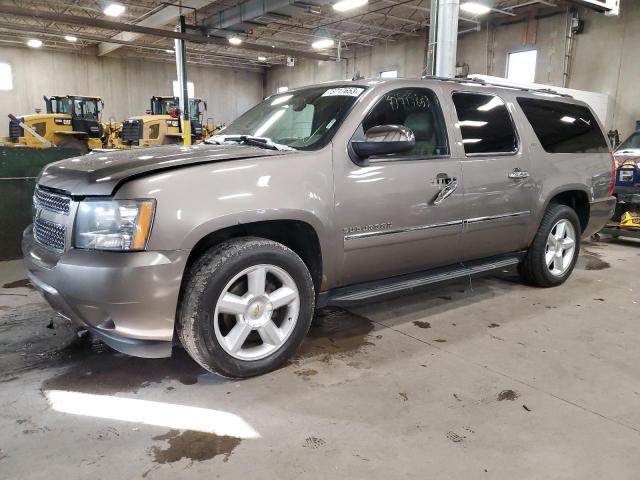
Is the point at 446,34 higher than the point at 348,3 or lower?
lower

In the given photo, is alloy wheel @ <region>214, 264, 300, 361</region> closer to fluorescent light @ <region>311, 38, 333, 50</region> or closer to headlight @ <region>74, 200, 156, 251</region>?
headlight @ <region>74, 200, 156, 251</region>

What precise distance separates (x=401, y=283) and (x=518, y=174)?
1422 millimetres

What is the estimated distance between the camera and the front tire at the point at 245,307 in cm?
253

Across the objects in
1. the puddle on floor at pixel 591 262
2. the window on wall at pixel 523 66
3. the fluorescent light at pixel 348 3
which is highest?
the fluorescent light at pixel 348 3

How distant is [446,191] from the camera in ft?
11.3

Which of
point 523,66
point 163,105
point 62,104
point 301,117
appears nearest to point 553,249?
point 301,117

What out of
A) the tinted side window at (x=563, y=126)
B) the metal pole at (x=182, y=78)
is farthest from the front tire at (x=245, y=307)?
the metal pole at (x=182, y=78)

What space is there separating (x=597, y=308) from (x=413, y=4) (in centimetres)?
1458

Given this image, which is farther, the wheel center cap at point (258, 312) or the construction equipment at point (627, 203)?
the construction equipment at point (627, 203)

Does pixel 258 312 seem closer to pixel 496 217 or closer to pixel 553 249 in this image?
Result: pixel 496 217

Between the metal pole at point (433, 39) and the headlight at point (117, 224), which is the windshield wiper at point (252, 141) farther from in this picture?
the metal pole at point (433, 39)

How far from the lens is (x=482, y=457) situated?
2.14m

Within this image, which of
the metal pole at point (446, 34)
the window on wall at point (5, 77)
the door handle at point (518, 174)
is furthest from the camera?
the window on wall at point (5, 77)

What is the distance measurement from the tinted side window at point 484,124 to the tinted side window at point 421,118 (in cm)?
20
